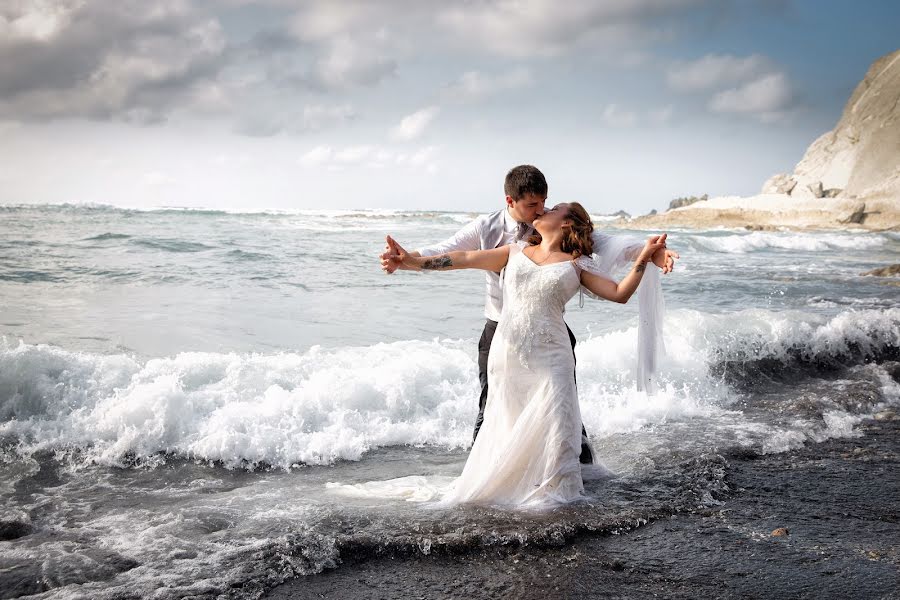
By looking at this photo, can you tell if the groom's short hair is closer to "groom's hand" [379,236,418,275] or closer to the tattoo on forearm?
the tattoo on forearm

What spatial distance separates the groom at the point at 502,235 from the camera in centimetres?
459

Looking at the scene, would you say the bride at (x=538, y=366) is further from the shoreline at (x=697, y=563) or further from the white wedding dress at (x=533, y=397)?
the shoreline at (x=697, y=563)

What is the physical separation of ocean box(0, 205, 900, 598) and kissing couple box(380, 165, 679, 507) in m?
0.25

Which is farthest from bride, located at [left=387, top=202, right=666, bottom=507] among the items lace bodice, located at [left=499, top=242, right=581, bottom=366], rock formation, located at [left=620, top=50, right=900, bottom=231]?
rock formation, located at [left=620, top=50, right=900, bottom=231]

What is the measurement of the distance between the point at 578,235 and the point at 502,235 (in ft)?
2.37

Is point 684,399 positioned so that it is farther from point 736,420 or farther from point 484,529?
point 484,529

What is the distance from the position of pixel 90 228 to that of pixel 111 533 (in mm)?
23714

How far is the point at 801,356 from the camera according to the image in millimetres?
10047

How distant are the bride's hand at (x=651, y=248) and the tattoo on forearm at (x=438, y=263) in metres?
1.30

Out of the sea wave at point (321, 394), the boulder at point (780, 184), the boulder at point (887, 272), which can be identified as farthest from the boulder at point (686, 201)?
the sea wave at point (321, 394)

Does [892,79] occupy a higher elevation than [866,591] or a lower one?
higher

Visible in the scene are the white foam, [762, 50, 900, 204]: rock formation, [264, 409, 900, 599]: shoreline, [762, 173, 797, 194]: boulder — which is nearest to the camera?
[264, 409, 900, 599]: shoreline

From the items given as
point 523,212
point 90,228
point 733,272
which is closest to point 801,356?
point 523,212

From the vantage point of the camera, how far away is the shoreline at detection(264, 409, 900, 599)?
3.64 metres
